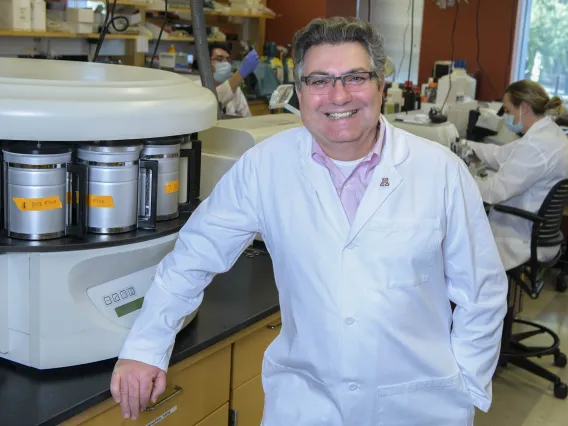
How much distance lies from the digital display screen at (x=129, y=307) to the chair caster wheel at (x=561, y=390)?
7.82 feet

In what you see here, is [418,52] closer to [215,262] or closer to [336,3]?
[336,3]

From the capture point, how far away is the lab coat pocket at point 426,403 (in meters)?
1.39

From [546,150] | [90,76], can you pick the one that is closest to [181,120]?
[90,76]

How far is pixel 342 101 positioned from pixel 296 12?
5.85 m

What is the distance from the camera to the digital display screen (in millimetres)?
1457

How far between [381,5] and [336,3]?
17.7 inches

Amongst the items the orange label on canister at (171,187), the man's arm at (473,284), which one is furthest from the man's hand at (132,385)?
the man's arm at (473,284)

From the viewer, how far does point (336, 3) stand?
6.78m

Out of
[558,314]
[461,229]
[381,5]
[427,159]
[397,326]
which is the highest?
[381,5]

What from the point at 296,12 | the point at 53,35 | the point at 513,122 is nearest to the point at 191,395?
the point at 513,122

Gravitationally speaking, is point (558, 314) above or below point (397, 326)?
below

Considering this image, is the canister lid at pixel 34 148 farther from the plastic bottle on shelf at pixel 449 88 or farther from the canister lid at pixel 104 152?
the plastic bottle on shelf at pixel 449 88

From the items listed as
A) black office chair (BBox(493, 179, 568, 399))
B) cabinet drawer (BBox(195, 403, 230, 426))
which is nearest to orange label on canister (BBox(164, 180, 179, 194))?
cabinet drawer (BBox(195, 403, 230, 426))

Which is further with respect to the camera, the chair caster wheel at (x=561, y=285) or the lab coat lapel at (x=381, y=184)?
the chair caster wheel at (x=561, y=285)
